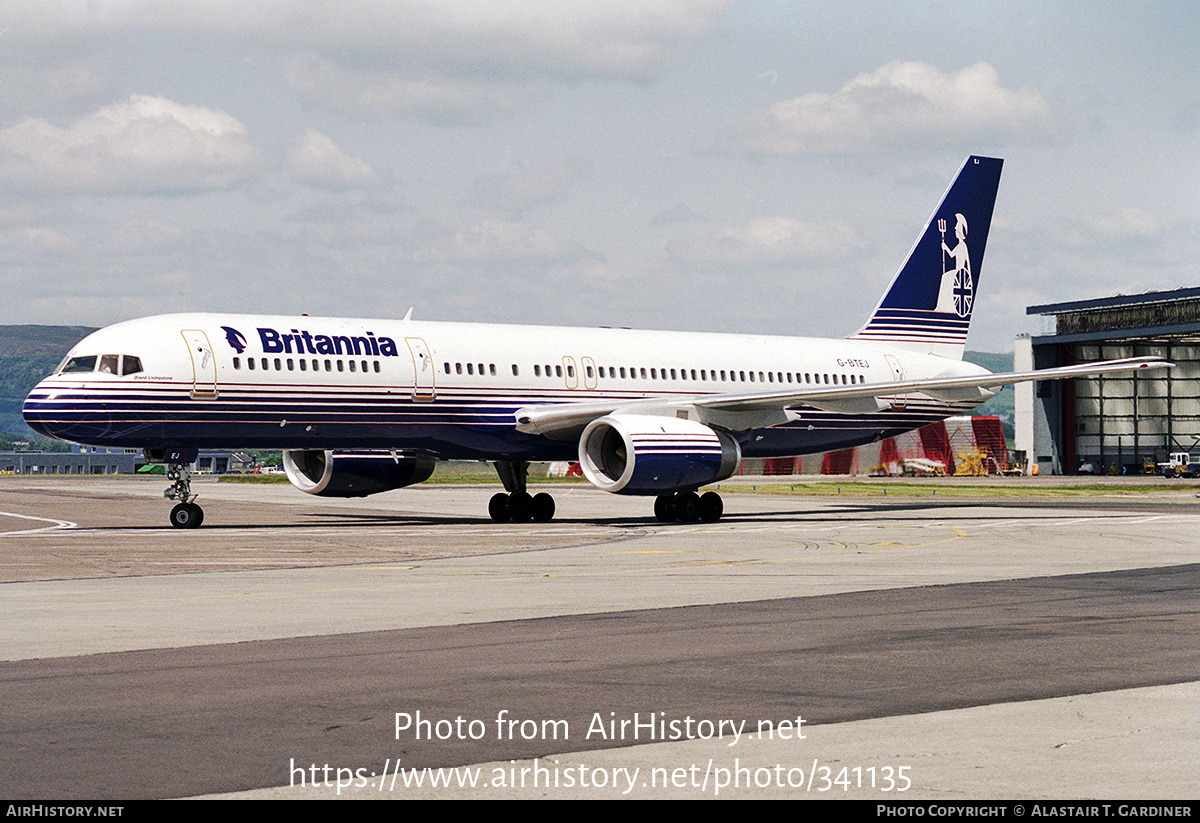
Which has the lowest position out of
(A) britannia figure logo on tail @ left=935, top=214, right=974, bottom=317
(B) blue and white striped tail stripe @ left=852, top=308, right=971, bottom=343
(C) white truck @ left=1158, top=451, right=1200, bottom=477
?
(C) white truck @ left=1158, top=451, right=1200, bottom=477

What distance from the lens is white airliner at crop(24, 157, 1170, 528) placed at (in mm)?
29016

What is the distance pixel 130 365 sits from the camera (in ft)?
94.3

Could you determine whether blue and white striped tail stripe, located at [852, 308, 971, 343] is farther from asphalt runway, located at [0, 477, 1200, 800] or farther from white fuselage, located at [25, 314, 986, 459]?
asphalt runway, located at [0, 477, 1200, 800]

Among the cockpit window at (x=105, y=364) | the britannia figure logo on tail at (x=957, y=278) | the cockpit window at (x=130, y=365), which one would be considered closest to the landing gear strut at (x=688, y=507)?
the cockpit window at (x=130, y=365)

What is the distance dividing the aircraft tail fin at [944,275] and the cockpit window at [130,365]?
21368 millimetres

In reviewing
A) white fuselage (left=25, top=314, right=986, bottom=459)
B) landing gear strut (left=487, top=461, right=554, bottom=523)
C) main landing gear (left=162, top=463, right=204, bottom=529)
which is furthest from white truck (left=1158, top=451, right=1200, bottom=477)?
main landing gear (left=162, top=463, right=204, bottom=529)

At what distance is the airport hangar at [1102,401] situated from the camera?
93625 millimetres

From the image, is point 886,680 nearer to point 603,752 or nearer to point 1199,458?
point 603,752

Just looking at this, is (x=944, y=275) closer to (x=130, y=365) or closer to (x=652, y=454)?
(x=652, y=454)

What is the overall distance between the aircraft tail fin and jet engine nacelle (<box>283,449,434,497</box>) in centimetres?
1446

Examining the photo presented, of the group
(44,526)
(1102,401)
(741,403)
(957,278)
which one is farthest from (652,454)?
(1102,401)

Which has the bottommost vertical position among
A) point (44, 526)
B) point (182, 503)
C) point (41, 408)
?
point (44, 526)

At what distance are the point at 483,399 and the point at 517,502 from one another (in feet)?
11.0

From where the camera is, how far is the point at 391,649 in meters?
11.7
